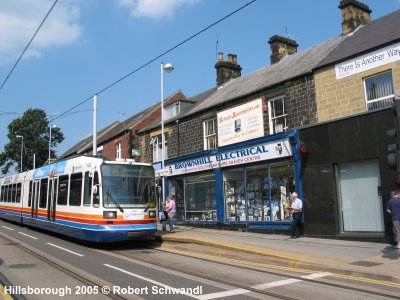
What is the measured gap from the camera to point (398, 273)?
328 inches

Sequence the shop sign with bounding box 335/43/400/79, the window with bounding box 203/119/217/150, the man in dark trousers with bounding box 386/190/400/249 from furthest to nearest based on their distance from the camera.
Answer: the window with bounding box 203/119/217/150, the shop sign with bounding box 335/43/400/79, the man in dark trousers with bounding box 386/190/400/249

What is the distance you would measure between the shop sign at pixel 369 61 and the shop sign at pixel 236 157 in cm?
329

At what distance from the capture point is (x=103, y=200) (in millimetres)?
12781

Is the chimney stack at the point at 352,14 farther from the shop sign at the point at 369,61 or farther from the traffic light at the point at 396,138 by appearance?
the traffic light at the point at 396,138

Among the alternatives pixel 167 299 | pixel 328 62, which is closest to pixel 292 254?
pixel 167 299

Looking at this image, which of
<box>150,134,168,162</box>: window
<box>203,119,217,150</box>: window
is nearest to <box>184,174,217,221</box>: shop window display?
<box>203,119,217,150</box>: window

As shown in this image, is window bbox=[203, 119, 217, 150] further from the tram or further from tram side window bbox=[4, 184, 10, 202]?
tram side window bbox=[4, 184, 10, 202]

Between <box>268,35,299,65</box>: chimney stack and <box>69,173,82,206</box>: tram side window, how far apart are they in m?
12.8

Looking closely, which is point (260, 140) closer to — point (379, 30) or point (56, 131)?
point (379, 30)

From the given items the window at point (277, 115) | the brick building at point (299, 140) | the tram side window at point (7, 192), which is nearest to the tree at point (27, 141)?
the tram side window at point (7, 192)

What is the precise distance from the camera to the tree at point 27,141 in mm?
61906

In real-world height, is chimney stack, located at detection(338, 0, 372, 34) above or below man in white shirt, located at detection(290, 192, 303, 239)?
above

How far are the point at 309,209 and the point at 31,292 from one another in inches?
405

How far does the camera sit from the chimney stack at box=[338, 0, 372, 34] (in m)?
18.0
